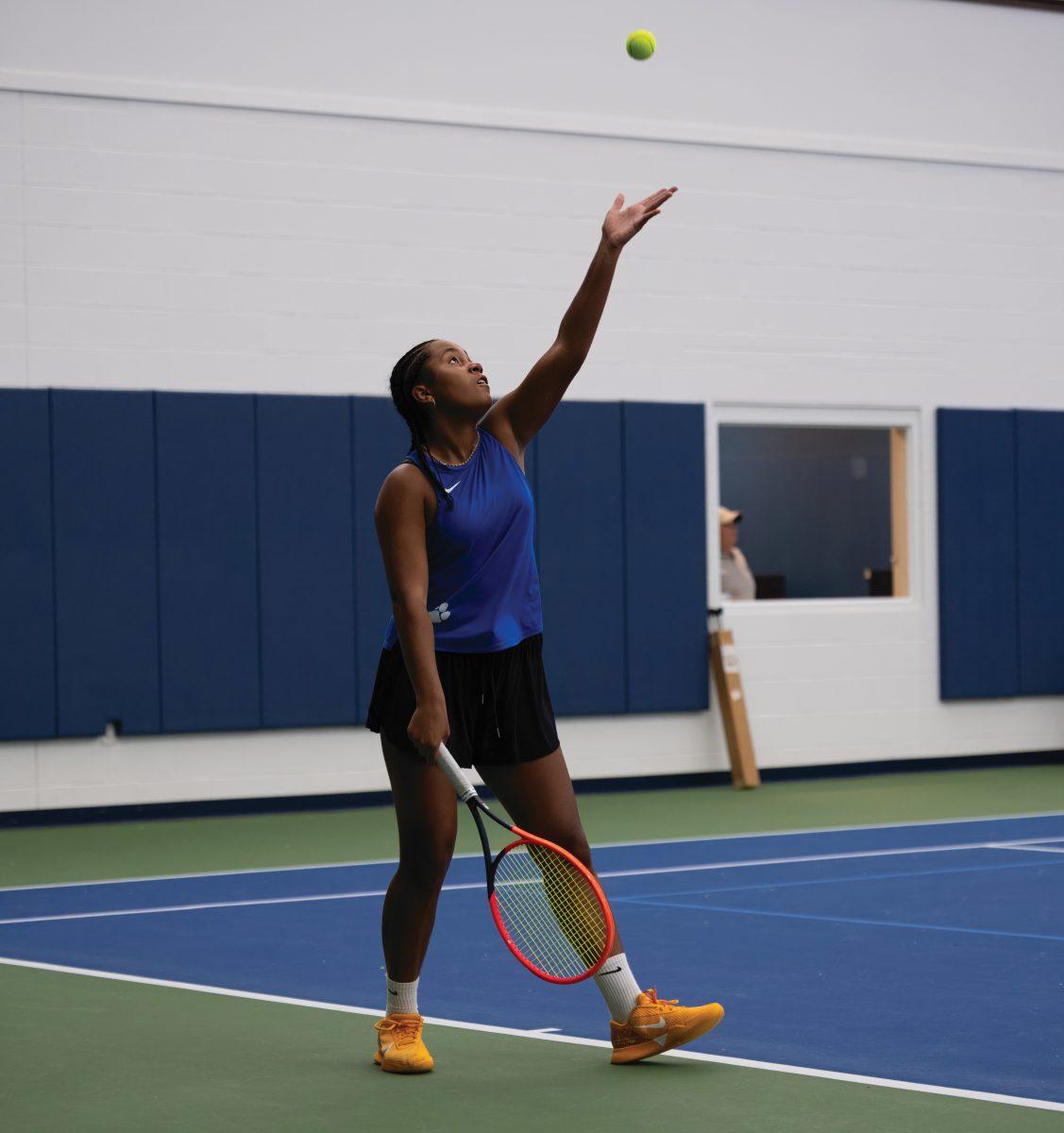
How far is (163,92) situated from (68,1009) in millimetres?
7248

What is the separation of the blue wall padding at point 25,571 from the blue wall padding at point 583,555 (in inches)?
123

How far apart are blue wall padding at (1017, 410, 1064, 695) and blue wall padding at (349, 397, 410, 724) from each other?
4.90m

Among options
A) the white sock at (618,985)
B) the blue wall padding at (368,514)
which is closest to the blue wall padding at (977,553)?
the blue wall padding at (368,514)

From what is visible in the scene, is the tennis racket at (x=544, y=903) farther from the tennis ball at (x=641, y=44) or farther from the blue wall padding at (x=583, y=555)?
the blue wall padding at (x=583, y=555)

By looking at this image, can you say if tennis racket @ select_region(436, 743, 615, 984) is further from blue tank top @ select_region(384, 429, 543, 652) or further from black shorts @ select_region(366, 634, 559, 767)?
blue tank top @ select_region(384, 429, 543, 652)

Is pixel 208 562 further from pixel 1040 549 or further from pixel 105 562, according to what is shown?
pixel 1040 549

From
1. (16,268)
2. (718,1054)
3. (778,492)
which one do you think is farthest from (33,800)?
(718,1054)

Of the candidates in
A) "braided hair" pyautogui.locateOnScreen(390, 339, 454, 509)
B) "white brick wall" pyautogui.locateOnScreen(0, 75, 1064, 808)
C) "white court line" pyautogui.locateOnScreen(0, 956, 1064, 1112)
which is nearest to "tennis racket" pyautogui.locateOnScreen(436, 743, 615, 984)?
"white court line" pyautogui.locateOnScreen(0, 956, 1064, 1112)

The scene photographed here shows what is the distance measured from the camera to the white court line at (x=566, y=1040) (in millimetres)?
4746

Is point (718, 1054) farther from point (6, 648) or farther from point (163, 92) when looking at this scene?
point (163, 92)

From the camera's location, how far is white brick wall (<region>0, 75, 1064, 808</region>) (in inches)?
466

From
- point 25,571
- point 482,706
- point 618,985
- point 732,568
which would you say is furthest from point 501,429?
point 732,568

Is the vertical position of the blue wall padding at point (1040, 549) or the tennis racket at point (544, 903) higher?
the blue wall padding at point (1040, 549)

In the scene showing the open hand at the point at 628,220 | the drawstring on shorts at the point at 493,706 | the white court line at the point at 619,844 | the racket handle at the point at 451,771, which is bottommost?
the white court line at the point at 619,844
